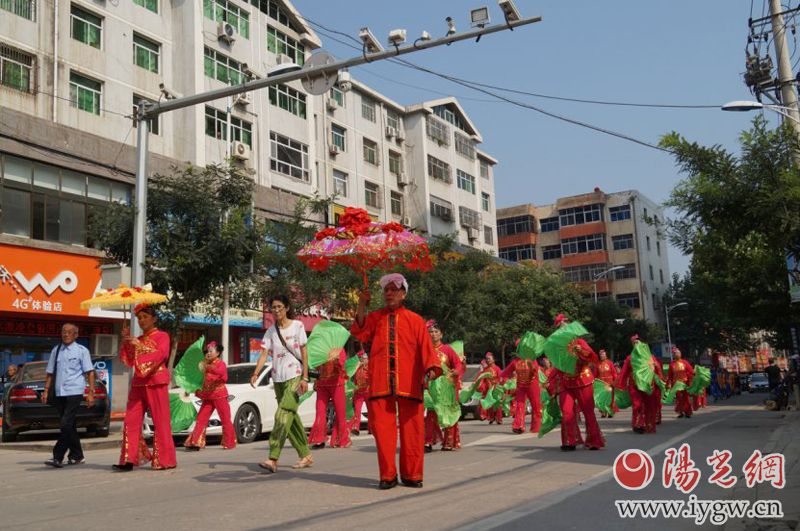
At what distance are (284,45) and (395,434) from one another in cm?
3233

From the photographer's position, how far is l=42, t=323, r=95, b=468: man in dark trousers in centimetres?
1017

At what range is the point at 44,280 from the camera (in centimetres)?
2341

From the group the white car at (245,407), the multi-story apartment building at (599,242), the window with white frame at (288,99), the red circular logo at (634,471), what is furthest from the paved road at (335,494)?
the multi-story apartment building at (599,242)

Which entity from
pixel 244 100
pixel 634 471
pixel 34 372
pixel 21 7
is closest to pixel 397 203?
pixel 244 100

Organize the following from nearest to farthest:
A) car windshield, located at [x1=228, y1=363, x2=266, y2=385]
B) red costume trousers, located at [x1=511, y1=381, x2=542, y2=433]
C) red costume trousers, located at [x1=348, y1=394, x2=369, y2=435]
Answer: car windshield, located at [x1=228, y1=363, x2=266, y2=385] → red costume trousers, located at [x1=348, y1=394, x2=369, y2=435] → red costume trousers, located at [x1=511, y1=381, x2=542, y2=433]

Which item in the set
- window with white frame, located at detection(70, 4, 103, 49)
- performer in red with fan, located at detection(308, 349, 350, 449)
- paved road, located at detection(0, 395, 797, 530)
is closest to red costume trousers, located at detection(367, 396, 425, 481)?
paved road, located at detection(0, 395, 797, 530)

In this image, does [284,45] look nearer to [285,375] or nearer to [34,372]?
[34,372]

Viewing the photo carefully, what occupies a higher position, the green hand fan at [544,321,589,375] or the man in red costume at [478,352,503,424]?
the green hand fan at [544,321,589,375]

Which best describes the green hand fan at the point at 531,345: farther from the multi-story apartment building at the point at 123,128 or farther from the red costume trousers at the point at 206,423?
the multi-story apartment building at the point at 123,128

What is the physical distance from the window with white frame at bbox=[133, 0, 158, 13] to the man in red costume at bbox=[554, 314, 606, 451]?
2399 centimetres

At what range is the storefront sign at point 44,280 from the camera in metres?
22.3

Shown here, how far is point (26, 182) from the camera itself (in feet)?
77.2

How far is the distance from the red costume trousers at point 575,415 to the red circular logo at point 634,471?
241 cm

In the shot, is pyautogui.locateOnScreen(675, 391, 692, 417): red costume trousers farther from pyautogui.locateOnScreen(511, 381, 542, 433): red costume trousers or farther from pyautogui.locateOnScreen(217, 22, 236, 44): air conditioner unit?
pyautogui.locateOnScreen(217, 22, 236, 44): air conditioner unit
